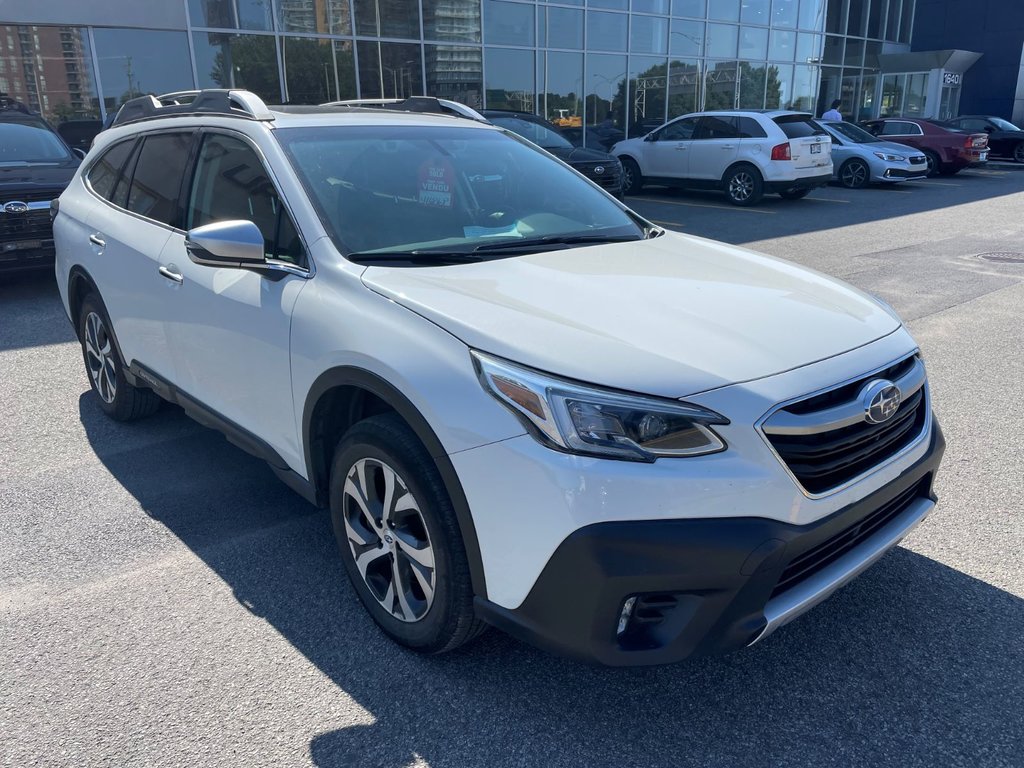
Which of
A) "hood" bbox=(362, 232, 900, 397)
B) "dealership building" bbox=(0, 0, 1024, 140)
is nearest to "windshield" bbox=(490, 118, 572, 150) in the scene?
"dealership building" bbox=(0, 0, 1024, 140)

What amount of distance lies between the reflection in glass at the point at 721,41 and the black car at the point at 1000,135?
6760mm

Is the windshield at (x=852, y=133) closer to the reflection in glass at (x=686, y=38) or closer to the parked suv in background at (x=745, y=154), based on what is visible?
the parked suv in background at (x=745, y=154)

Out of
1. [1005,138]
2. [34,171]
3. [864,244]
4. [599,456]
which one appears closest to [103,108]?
[34,171]

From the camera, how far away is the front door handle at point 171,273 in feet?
12.0

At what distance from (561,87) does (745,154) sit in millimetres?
7309

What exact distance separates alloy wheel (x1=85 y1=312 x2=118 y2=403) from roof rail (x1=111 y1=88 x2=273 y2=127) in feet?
3.84

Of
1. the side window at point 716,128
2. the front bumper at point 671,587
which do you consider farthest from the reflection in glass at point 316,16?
the front bumper at point 671,587

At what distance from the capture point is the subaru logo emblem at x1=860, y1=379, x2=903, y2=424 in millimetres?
2445

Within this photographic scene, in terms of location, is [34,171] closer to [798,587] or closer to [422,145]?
[422,145]

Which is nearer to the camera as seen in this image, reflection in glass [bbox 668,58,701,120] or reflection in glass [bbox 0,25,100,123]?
reflection in glass [bbox 0,25,100,123]

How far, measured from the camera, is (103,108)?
1483cm

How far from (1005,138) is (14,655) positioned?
1084 inches

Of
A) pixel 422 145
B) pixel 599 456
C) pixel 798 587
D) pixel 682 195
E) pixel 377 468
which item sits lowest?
pixel 682 195

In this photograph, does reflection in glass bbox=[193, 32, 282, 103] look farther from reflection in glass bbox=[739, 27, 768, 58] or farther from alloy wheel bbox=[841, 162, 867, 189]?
reflection in glass bbox=[739, 27, 768, 58]
